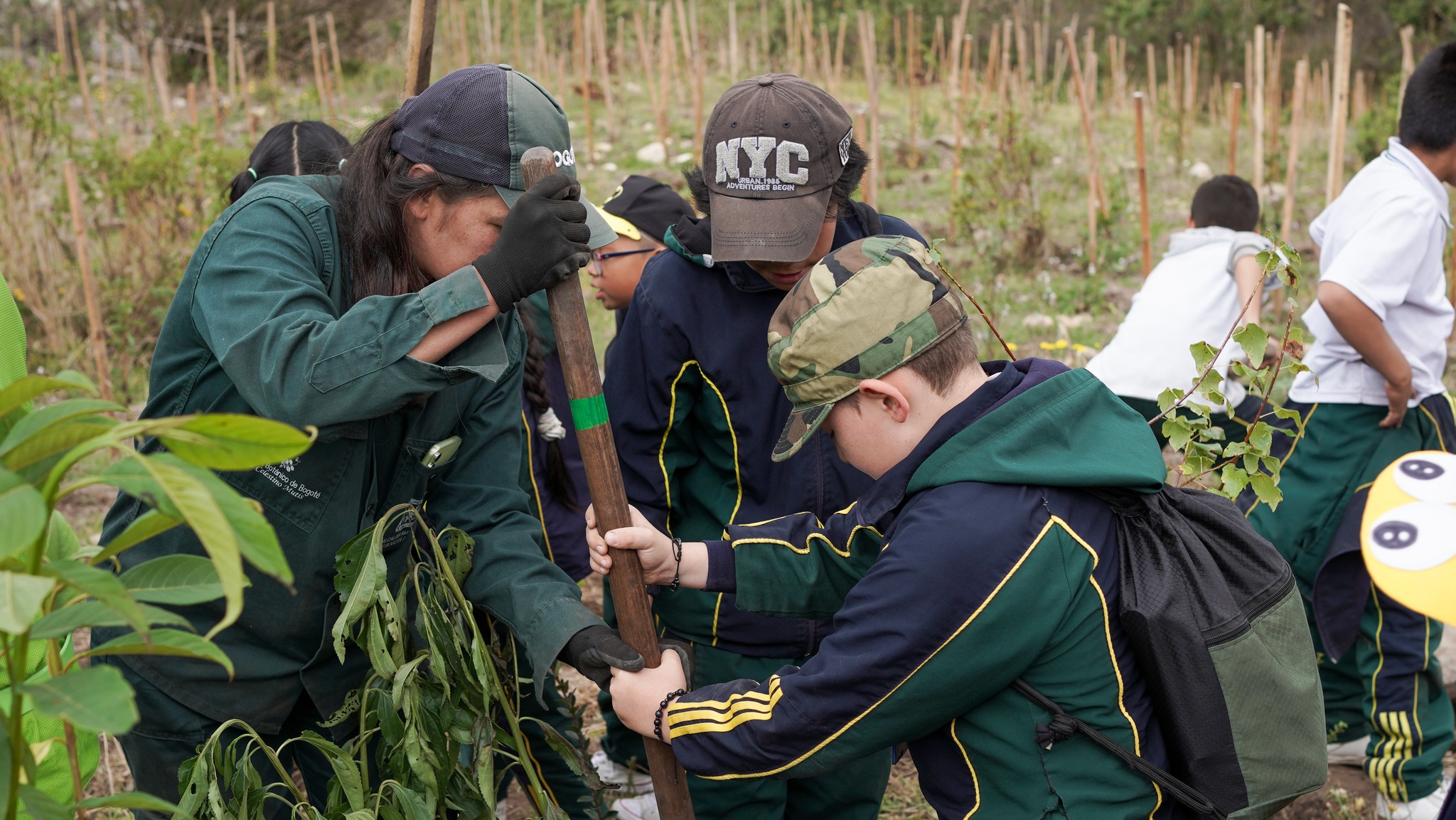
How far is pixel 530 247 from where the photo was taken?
1.65 meters

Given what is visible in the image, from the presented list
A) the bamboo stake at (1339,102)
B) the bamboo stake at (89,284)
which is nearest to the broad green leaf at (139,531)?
the bamboo stake at (89,284)

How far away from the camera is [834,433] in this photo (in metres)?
1.80

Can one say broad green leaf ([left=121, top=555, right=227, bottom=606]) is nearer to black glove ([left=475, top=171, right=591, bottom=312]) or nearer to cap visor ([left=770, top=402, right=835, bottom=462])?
black glove ([left=475, top=171, right=591, bottom=312])

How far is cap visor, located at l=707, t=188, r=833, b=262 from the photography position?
2064mm

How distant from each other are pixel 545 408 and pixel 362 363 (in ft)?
5.08

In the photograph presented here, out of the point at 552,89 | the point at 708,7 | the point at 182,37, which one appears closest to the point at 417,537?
the point at 552,89

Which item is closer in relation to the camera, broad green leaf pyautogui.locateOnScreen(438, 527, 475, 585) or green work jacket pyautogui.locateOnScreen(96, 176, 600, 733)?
green work jacket pyautogui.locateOnScreen(96, 176, 600, 733)

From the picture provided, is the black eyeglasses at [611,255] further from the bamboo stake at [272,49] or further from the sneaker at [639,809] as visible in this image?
the bamboo stake at [272,49]

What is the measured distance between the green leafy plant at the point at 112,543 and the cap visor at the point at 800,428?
0.94 metres

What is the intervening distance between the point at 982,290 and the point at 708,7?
11.4m

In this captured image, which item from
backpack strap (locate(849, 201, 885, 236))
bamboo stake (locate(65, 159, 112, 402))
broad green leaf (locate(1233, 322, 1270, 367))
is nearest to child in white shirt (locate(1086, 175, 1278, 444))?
broad green leaf (locate(1233, 322, 1270, 367))

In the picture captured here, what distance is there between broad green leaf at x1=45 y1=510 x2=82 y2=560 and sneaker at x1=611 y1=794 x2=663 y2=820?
2.28 metres

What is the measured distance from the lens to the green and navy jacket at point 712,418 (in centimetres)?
229

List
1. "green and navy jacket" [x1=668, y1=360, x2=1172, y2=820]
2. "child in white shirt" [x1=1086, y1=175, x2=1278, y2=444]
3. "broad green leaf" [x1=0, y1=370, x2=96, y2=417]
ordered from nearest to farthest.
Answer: "broad green leaf" [x1=0, y1=370, x2=96, y2=417] < "green and navy jacket" [x1=668, y1=360, x2=1172, y2=820] < "child in white shirt" [x1=1086, y1=175, x2=1278, y2=444]
